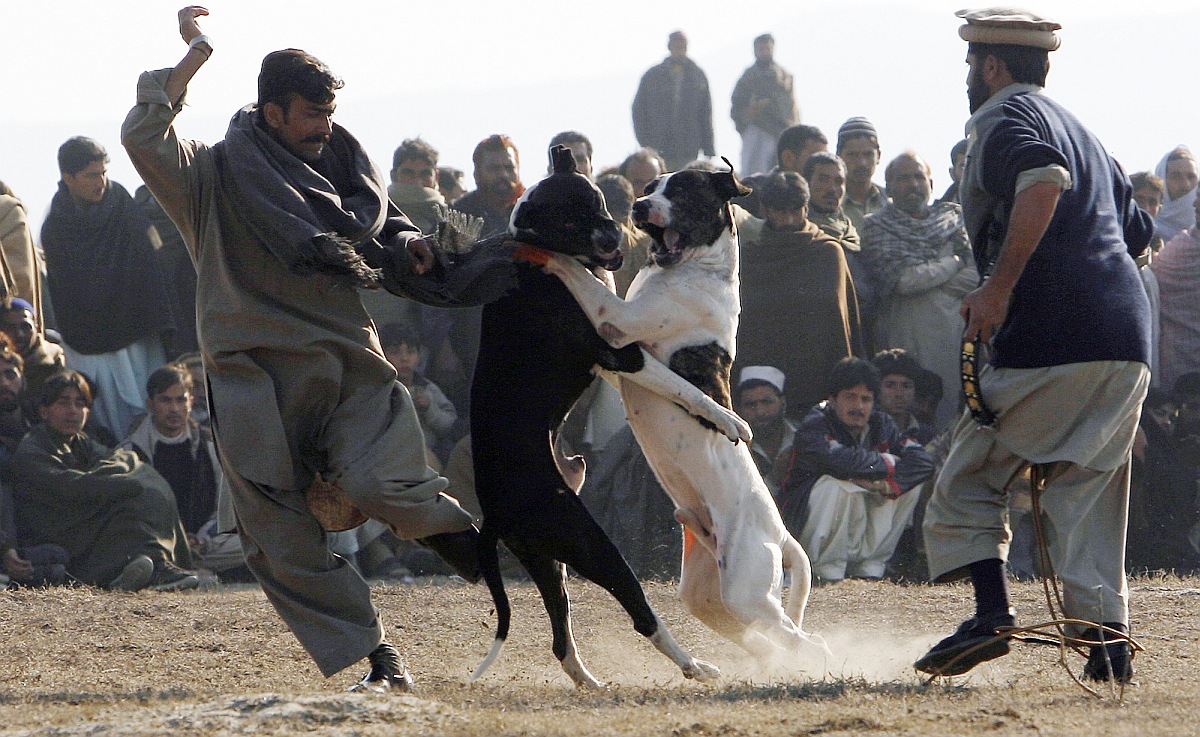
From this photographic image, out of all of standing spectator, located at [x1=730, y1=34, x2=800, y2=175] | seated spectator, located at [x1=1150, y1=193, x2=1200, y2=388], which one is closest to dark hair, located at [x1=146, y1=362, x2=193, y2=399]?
seated spectator, located at [x1=1150, y1=193, x2=1200, y2=388]

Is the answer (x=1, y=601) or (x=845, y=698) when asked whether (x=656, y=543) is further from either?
(x=845, y=698)

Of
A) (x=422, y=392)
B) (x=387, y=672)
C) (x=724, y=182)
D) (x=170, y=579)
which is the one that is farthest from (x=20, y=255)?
(x=724, y=182)

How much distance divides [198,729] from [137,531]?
4.89 metres

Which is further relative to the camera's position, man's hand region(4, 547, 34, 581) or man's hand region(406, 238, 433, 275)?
man's hand region(4, 547, 34, 581)

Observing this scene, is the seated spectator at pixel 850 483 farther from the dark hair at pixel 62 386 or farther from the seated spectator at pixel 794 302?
the dark hair at pixel 62 386

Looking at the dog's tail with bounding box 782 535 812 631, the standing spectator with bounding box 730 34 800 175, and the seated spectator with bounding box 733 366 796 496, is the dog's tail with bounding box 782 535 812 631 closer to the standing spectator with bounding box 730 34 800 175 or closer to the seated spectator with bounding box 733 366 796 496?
the seated spectator with bounding box 733 366 796 496

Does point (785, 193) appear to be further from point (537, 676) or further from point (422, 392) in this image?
point (537, 676)

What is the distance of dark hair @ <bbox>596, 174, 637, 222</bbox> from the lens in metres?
9.70

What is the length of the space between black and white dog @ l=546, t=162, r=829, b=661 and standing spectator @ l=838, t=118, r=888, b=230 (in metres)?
5.38

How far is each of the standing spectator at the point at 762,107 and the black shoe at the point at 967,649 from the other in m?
10.6

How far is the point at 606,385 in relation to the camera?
32.0ft

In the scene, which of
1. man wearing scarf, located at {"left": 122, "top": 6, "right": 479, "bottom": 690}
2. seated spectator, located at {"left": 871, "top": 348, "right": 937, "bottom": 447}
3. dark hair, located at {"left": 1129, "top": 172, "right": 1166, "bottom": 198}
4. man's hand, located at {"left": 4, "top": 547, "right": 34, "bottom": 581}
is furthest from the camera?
dark hair, located at {"left": 1129, "top": 172, "right": 1166, "bottom": 198}

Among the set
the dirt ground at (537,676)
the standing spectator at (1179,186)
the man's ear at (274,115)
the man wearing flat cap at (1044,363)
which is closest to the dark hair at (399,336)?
the dirt ground at (537,676)

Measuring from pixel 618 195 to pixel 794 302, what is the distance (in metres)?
1.27
